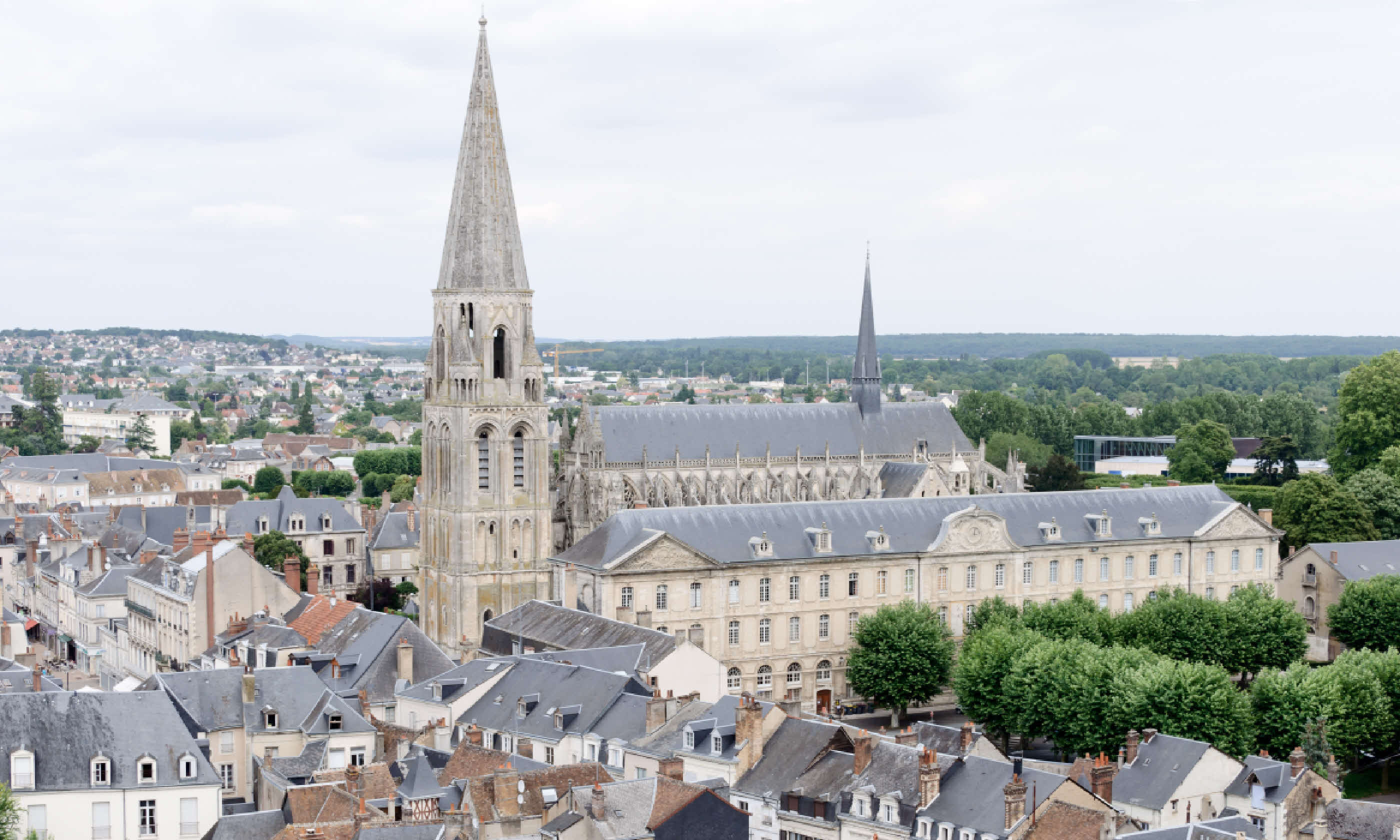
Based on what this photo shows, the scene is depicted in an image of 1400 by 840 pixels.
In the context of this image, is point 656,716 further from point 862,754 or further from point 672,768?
point 862,754

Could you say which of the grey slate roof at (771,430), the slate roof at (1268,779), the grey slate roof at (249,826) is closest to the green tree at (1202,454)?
the grey slate roof at (771,430)

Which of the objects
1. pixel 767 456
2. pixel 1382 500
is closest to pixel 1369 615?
pixel 1382 500

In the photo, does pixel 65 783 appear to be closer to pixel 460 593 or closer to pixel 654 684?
pixel 654 684

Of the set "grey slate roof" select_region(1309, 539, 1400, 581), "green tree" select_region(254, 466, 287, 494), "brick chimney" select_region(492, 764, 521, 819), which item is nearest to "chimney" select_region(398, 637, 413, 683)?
"brick chimney" select_region(492, 764, 521, 819)

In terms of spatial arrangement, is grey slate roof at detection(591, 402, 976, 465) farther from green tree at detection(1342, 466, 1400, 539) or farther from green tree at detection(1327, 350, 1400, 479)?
green tree at detection(1327, 350, 1400, 479)

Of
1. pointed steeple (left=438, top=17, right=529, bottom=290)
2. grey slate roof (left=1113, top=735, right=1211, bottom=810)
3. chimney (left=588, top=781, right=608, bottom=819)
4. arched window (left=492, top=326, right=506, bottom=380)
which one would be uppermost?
pointed steeple (left=438, top=17, right=529, bottom=290)

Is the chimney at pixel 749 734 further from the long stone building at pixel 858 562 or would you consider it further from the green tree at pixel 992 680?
the long stone building at pixel 858 562

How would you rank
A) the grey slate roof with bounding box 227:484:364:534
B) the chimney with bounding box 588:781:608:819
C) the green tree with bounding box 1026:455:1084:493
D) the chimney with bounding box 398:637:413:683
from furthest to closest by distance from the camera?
the green tree with bounding box 1026:455:1084:493 < the grey slate roof with bounding box 227:484:364:534 < the chimney with bounding box 398:637:413:683 < the chimney with bounding box 588:781:608:819

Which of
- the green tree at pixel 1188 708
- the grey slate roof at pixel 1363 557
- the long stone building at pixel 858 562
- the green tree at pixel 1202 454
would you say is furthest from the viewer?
the green tree at pixel 1202 454
